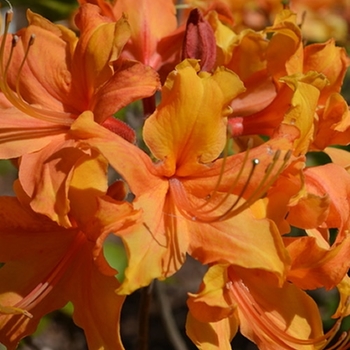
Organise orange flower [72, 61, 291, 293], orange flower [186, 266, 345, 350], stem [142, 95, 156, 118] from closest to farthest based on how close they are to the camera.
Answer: orange flower [72, 61, 291, 293]
orange flower [186, 266, 345, 350]
stem [142, 95, 156, 118]

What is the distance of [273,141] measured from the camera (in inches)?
52.4

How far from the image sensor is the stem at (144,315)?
1.68 metres

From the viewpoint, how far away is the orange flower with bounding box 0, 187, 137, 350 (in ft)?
4.62

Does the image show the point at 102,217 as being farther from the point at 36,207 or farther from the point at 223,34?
the point at 223,34

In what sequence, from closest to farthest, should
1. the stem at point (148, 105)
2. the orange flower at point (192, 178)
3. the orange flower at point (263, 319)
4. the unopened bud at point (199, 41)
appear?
1. the orange flower at point (192, 178)
2. the orange flower at point (263, 319)
3. the unopened bud at point (199, 41)
4. the stem at point (148, 105)

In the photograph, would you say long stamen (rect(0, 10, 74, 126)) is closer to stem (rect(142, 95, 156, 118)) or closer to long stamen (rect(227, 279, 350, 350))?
stem (rect(142, 95, 156, 118))

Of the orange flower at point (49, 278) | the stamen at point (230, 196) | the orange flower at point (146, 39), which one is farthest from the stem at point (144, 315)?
the orange flower at point (146, 39)

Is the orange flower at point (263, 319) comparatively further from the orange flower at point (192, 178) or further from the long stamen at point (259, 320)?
the orange flower at point (192, 178)

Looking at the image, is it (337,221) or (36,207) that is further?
(337,221)

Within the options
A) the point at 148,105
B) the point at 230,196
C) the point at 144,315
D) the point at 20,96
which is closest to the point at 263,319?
the point at 230,196

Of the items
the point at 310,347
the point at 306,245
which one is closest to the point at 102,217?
the point at 306,245

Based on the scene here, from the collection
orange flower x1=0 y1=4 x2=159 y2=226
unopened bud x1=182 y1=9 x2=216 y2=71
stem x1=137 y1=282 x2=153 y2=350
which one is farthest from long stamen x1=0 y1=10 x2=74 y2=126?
stem x1=137 y1=282 x2=153 y2=350

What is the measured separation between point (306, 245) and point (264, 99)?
422 millimetres

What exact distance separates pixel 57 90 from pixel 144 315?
1.82ft
